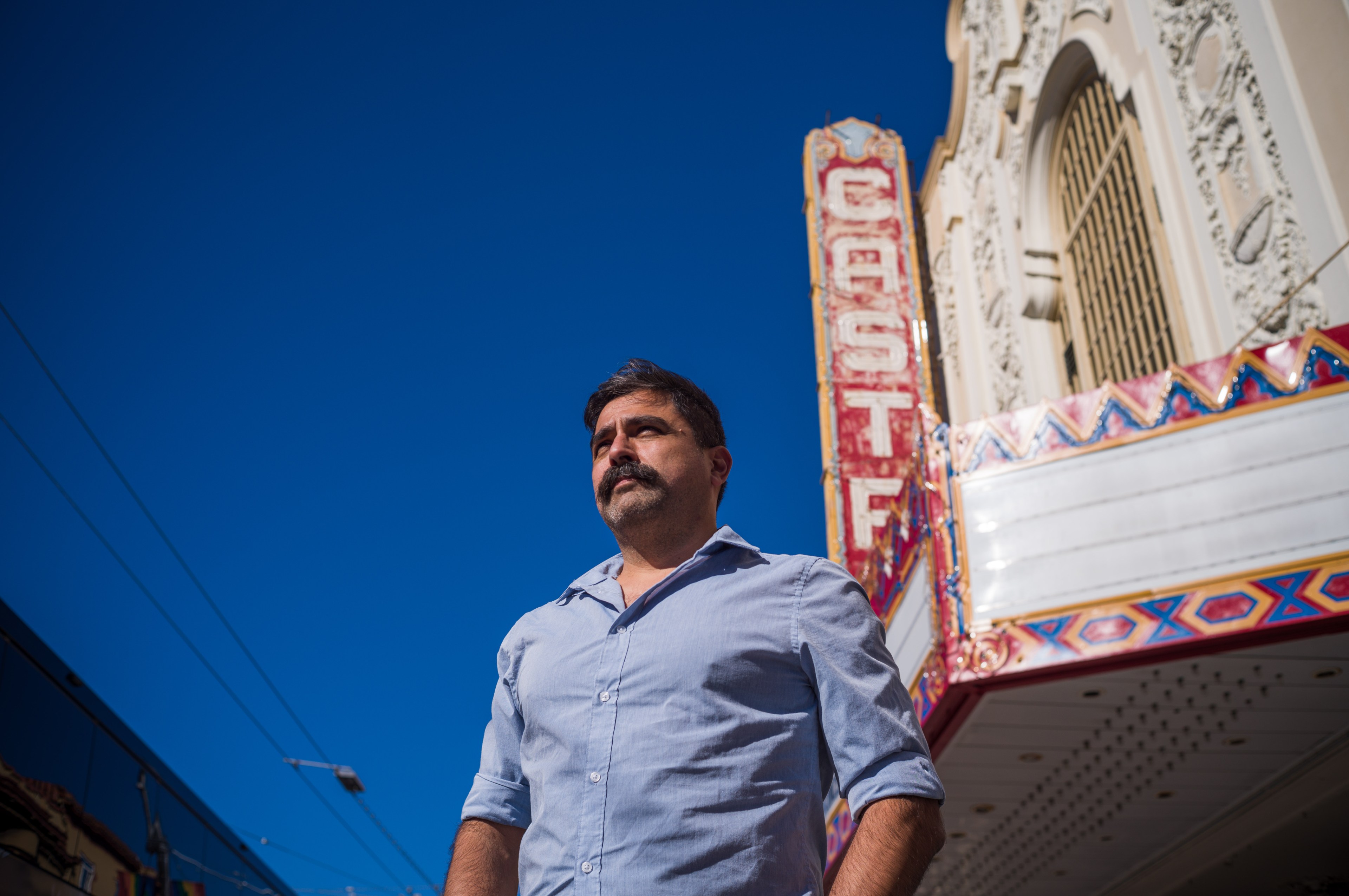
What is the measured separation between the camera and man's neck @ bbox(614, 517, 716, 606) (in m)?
2.21

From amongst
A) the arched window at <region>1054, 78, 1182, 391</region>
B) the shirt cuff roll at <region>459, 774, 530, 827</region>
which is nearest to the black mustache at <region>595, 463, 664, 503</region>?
the shirt cuff roll at <region>459, 774, 530, 827</region>

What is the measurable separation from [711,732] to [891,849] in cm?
33

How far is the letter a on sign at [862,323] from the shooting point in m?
14.2

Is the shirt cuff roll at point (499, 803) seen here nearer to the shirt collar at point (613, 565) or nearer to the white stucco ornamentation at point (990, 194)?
the shirt collar at point (613, 565)

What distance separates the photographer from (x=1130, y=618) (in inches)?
265

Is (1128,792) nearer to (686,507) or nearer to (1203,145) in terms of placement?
(1203,145)

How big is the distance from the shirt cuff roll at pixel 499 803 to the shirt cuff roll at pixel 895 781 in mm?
690

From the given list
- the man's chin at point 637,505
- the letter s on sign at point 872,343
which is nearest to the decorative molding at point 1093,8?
the letter s on sign at point 872,343

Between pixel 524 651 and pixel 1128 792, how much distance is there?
835cm

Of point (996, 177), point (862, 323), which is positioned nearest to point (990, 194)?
point (996, 177)

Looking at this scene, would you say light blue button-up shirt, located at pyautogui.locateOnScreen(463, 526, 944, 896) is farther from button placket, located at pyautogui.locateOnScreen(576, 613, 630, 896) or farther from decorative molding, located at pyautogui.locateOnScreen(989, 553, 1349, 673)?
decorative molding, located at pyautogui.locateOnScreen(989, 553, 1349, 673)

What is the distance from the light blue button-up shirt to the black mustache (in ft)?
0.66

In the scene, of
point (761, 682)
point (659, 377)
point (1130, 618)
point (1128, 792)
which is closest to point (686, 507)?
point (659, 377)

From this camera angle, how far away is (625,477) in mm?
2221
